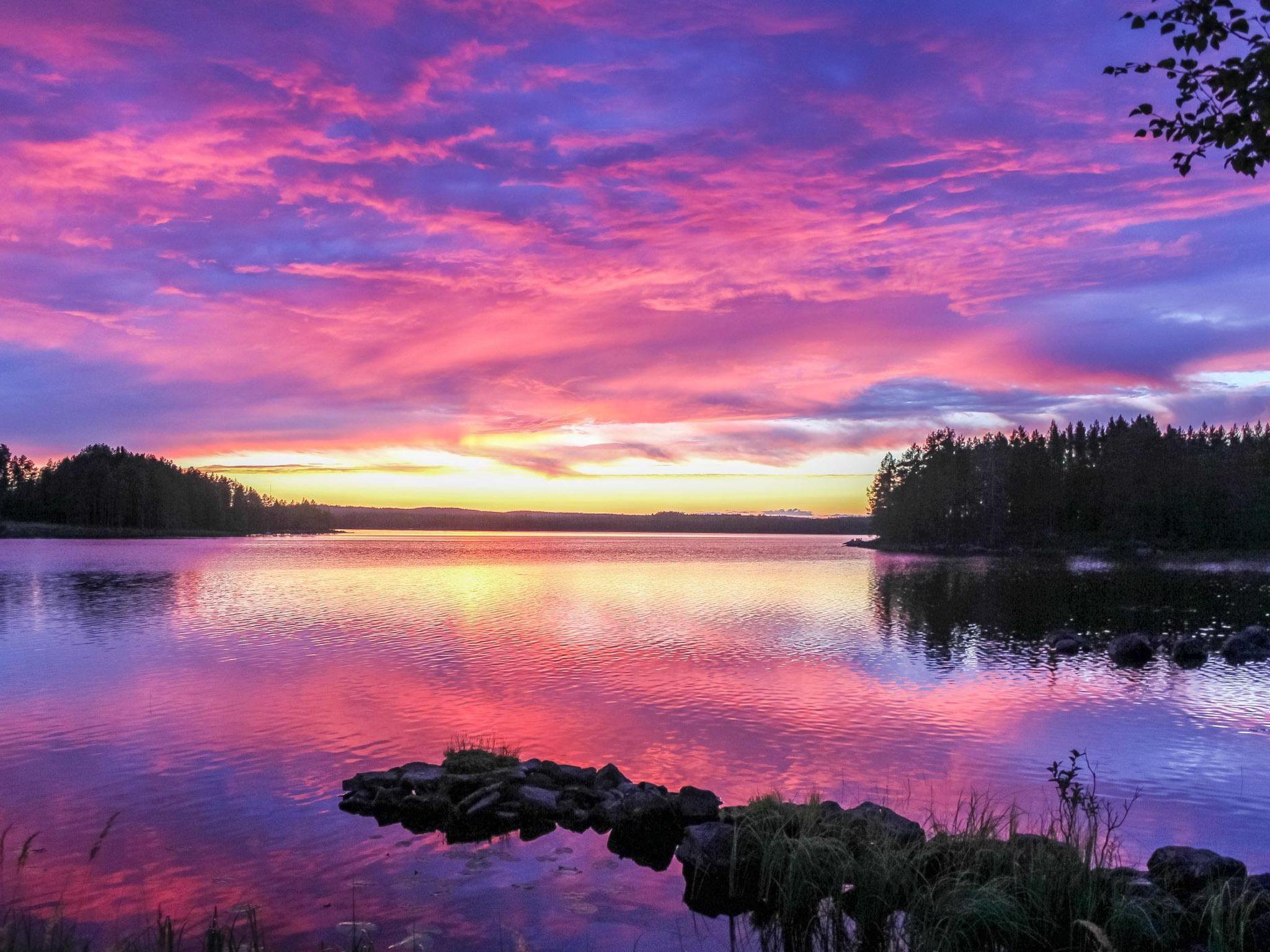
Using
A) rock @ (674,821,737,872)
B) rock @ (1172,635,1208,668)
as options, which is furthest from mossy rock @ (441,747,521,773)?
rock @ (1172,635,1208,668)

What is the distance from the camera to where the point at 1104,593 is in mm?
71500

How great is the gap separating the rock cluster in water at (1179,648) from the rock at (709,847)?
3066cm

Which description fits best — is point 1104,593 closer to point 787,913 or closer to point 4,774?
point 787,913

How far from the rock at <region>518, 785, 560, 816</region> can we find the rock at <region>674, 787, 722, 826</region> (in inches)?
104

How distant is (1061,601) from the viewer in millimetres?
65938

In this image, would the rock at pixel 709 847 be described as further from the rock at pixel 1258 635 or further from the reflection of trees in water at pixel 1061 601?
the rock at pixel 1258 635

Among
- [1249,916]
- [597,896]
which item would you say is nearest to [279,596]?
[597,896]

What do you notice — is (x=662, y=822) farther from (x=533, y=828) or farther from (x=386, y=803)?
(x=386, y=803)

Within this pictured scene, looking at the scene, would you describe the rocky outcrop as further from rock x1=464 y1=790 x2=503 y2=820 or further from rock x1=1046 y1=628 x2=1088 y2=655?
rock x1=1046 y1=628 x2=1088 y2=655

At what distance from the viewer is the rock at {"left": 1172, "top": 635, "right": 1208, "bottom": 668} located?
37625mm

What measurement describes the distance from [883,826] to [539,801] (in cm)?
719

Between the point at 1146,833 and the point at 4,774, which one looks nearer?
the point at 1146,833

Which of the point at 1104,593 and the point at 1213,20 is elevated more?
the point at 1213,20

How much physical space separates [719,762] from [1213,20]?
17901 millimetres
